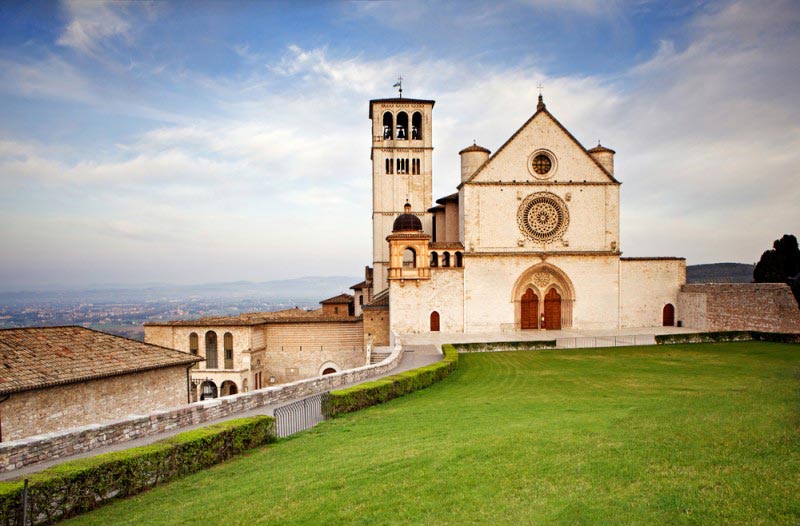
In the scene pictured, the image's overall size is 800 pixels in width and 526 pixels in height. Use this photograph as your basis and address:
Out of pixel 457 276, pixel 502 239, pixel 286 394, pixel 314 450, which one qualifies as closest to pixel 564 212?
pixel 502 239

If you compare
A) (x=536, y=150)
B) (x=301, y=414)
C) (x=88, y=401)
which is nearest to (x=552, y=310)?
(x=536, y=150)

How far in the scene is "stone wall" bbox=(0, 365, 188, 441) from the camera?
598 inches

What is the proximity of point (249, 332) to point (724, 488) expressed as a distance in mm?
33168

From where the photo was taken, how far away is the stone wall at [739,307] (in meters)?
30.9

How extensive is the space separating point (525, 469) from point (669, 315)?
34.9 m

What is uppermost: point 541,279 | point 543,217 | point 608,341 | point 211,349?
point 543,217

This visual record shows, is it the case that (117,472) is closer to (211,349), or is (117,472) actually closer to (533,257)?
(211,349)

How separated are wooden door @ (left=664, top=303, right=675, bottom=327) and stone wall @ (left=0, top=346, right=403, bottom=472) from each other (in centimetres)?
2934

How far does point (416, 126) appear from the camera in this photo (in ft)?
163

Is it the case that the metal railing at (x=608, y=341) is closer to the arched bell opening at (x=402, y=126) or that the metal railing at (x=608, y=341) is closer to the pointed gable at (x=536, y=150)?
the pointed gable at (x=536, y=150)

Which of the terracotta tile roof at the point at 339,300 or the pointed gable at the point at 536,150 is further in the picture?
the terracotta tile roof at the point at 339,300

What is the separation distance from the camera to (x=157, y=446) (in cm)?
1030

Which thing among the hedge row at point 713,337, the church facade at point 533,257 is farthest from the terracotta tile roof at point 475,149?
the hedge row at point 713,337

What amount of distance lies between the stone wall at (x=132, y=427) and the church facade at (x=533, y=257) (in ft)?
61.3
